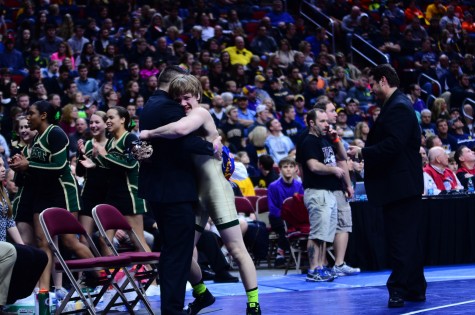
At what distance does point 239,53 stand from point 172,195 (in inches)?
487

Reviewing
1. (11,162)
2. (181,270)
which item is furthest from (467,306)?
(11,162)

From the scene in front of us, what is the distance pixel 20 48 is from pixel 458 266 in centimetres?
885

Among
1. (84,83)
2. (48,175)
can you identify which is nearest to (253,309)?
(48,175)

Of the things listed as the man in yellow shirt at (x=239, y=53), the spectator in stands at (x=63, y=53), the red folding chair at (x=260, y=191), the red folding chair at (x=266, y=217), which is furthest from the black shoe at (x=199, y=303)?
the man in yellow shirt at (x=239, y=53)

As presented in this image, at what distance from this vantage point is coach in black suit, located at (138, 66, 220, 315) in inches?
255

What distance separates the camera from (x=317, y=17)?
22.7 meters

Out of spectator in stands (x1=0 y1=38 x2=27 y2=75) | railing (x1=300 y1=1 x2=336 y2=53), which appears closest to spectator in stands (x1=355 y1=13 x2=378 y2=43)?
railing (x1=300 y1=1 x2=336 y2=53)

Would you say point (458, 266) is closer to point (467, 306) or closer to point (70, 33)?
point (467, 306)

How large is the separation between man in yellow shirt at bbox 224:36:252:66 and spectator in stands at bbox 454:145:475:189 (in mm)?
6447

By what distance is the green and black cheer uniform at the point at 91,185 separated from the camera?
9.16 m

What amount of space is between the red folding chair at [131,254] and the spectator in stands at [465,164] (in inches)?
245

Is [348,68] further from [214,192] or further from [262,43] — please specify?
[214,192]

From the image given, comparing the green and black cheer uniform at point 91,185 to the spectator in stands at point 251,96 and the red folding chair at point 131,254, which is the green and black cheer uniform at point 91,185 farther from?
the spectator in stands at point 251,96

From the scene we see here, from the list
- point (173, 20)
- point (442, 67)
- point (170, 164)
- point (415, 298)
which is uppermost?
point (173, 20)
